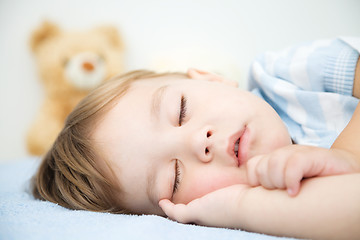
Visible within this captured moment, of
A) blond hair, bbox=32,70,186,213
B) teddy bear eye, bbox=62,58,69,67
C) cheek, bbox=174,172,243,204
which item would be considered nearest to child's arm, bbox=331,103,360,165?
cheek, bbox=174,172,243,204

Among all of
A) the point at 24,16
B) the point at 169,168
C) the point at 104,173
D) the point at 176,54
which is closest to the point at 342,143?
the point at 169,168

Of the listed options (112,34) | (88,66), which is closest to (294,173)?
(88,66)

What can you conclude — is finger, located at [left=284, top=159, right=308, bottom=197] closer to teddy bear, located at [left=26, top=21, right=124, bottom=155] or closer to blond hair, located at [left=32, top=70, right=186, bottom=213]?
blond hair, located at [left=32, top=70, right=186, bottom=213]

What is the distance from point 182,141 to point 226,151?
102 millimetres

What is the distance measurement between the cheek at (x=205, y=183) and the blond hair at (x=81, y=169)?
177mm

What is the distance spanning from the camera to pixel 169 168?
A: 0.78 m

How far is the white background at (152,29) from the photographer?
1.81 meters

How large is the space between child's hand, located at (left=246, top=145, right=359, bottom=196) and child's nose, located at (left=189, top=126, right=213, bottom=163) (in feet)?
0.48

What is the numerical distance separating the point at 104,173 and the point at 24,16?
145cm

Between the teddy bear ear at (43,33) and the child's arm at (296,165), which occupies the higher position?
the teddy bear ear at (43,33)

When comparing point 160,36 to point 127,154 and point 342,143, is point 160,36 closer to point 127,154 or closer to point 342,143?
point 127,154

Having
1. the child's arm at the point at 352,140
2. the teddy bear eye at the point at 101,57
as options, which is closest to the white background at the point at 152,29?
the teddy bear eye at the point at 101,57

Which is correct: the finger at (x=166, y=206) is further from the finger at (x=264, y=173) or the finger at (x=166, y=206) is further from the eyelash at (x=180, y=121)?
the finger at (x=264, y=173)

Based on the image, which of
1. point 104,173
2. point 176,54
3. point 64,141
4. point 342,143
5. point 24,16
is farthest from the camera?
point 24,16
